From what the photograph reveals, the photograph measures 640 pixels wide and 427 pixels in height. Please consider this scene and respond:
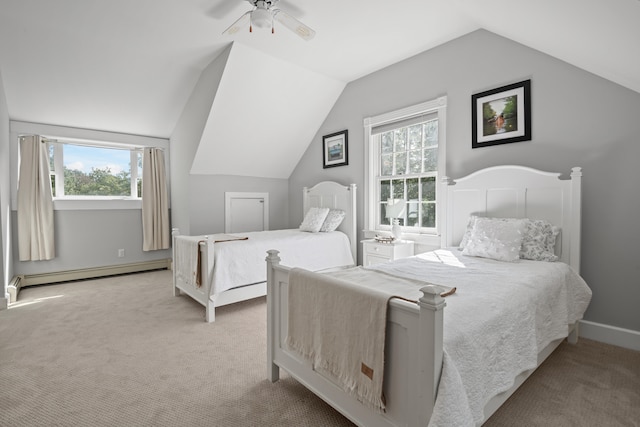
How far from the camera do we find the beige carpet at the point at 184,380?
1599mm

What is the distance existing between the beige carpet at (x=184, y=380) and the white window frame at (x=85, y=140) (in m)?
1.84

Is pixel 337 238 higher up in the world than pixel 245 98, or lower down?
lower down

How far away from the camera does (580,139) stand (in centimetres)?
242

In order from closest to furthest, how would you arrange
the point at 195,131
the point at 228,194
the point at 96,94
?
the point at 96,94, the point at 195,131, the point at 228,194

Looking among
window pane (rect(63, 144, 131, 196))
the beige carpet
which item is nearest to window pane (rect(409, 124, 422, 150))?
the beige carpet

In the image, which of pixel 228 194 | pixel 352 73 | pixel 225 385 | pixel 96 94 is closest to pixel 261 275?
pixel 225 385

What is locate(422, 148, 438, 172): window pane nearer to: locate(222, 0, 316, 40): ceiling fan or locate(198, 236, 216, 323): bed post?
locate(222, 0, 316, 40): ceiling fan

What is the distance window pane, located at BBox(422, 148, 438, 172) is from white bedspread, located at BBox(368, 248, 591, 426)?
1.38 m

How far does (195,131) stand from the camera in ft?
13.8

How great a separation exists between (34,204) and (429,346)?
508 cm

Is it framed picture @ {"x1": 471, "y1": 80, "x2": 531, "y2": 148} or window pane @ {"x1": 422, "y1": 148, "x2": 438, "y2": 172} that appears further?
window pane @ {"x1": 422, "y1": 148, "x2": 438, "y2": 172}

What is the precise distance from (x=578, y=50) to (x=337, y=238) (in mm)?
2799

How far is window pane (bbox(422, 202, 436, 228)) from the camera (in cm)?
343

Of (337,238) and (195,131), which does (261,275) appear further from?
(195,131)
